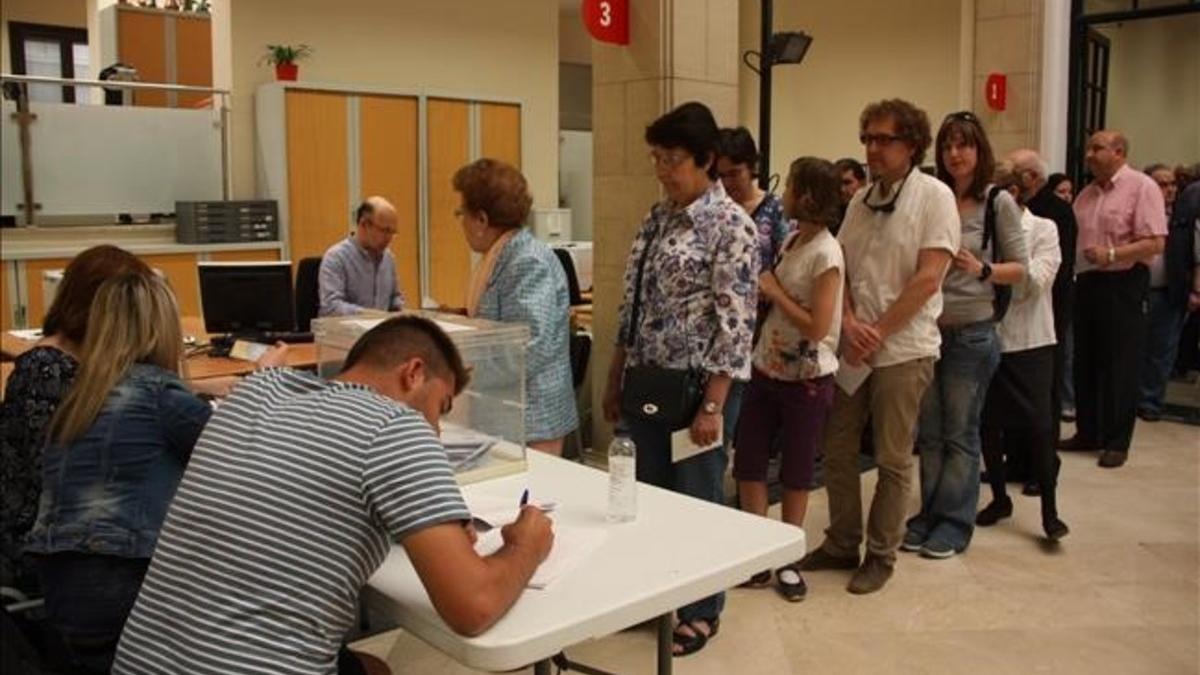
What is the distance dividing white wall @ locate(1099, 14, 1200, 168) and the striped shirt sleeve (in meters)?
7.78

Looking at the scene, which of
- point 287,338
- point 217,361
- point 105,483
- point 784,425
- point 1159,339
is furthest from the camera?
point 1159,339

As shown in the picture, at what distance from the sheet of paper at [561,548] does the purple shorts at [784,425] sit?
4.93ft

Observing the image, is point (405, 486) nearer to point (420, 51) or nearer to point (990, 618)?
point (990, 618)

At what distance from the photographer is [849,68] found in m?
9.45

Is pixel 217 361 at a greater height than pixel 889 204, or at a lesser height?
lesser

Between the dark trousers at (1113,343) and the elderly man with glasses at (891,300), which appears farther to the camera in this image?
the dark trousers at (1113,343)

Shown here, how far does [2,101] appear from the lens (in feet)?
21.0

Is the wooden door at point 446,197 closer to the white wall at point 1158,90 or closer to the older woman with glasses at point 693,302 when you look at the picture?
the white wall at point 1158,90

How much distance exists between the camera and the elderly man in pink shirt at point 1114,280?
517 cm

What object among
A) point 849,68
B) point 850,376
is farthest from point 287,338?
point 849,68

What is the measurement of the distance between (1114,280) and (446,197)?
15.8 ft

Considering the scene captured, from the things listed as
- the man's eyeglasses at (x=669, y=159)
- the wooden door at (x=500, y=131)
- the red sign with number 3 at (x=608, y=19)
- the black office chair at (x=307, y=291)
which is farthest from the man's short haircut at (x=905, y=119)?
the wooden door at (x=500, y=131)

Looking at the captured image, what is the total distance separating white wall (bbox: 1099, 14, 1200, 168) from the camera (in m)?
8.09

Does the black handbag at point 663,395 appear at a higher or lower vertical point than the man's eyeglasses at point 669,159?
lower
